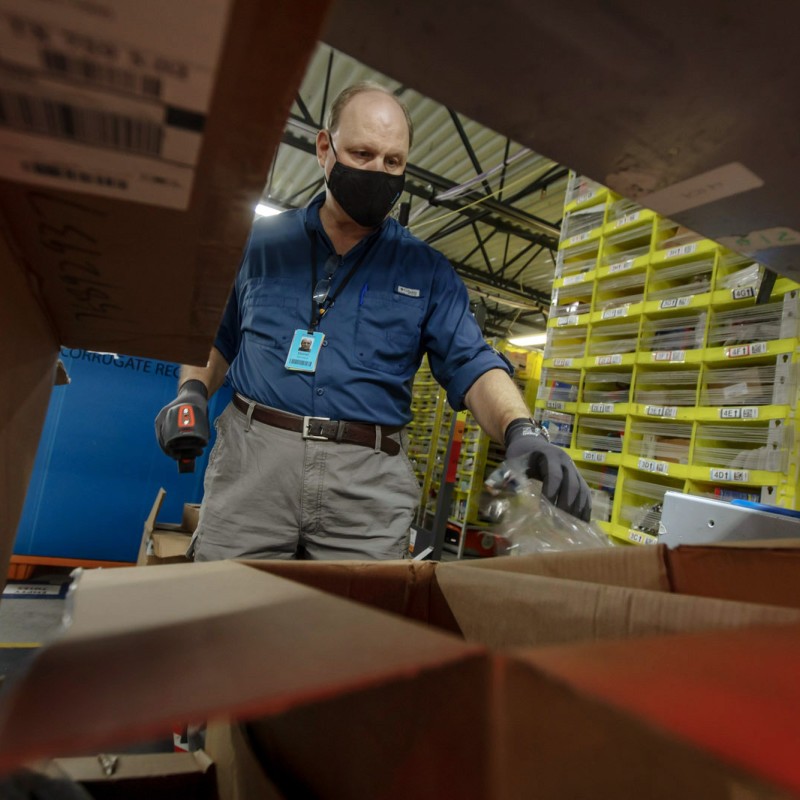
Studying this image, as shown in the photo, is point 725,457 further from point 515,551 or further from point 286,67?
point 286,67

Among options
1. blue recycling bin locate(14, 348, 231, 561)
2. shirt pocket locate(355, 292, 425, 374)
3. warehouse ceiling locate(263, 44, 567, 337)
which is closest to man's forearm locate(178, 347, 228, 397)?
shirt pocket locate(355, 292, 425, 374)

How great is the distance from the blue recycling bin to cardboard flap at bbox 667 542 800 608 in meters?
3.63

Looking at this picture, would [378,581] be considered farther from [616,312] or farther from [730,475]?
[616,312]

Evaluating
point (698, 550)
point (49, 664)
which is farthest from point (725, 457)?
point (49, 664)

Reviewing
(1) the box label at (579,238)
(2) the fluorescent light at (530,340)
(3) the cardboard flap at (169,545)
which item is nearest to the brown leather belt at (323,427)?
(3) the cardboard flap at (169,545)

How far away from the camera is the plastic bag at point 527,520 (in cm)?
102

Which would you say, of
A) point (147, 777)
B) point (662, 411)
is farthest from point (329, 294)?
point (662, 411)

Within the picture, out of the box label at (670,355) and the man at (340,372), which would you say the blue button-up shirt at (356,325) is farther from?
the box label at (670,355)

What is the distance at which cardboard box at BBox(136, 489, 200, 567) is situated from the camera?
2256 mm

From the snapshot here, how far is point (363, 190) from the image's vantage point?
1.38 m

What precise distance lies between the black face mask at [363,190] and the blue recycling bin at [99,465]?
2.70 metres

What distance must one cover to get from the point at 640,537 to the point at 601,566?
1826mm

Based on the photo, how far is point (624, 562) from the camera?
1.94ft

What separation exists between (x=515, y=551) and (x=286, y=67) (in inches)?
35.3
